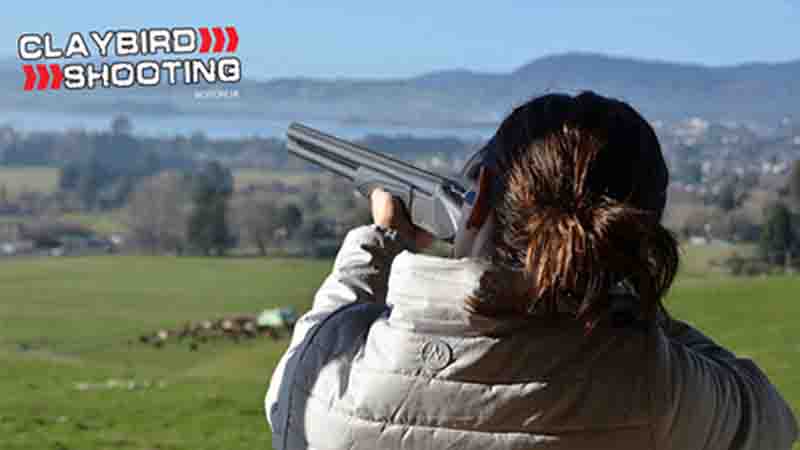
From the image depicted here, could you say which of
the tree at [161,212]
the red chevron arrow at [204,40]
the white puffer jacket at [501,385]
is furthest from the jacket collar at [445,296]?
the tree at [161,212]

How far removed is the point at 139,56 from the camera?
3846mm

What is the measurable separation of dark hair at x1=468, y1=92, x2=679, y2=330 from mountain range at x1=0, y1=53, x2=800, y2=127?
6.32 meters

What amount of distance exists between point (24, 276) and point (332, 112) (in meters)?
2.74

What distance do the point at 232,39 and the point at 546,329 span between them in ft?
11.6

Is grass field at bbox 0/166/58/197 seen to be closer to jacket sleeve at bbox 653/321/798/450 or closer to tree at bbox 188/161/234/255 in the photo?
tree at bbox 188/161/234/255

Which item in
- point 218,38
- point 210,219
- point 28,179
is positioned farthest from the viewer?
point 28,179

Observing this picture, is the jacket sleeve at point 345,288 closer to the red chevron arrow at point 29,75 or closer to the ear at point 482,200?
the ear at point 482,200

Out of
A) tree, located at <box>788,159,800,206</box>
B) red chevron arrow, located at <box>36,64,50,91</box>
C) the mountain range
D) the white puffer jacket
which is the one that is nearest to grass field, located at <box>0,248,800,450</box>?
tree, located at <box>788,159,800,206</box>

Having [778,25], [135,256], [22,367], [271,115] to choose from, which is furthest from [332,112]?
[778,25]

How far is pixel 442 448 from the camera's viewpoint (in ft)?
2.41

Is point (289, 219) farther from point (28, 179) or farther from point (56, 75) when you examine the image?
point (56, 75)

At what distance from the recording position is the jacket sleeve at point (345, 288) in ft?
2.66

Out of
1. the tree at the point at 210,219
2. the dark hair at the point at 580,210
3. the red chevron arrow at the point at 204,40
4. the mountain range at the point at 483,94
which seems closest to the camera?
the dark hair at the point at 580,210

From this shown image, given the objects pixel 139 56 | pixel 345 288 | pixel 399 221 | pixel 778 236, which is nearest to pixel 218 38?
pixel 139 56
